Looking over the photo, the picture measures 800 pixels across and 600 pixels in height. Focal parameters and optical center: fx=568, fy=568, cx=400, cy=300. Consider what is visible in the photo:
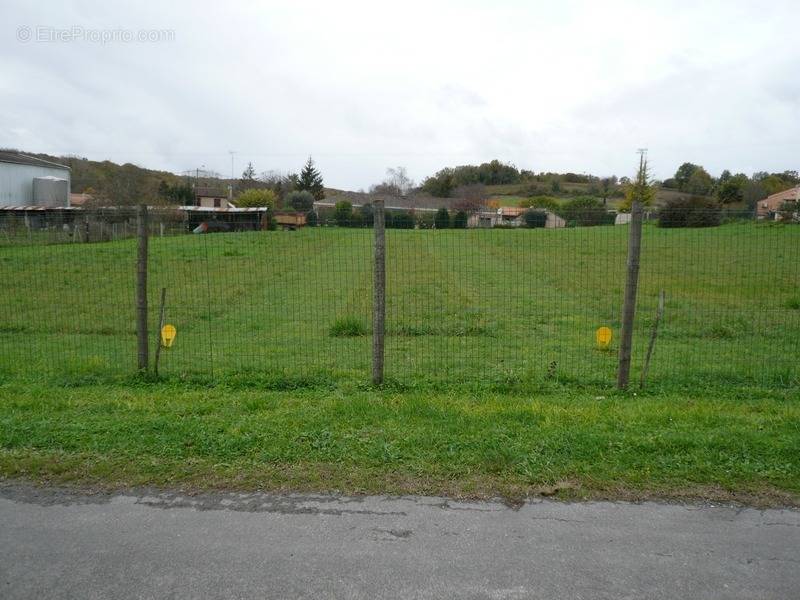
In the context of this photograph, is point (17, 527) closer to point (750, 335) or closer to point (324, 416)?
point (324, 416)

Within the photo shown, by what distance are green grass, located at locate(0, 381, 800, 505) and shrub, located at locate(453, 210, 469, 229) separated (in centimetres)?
280

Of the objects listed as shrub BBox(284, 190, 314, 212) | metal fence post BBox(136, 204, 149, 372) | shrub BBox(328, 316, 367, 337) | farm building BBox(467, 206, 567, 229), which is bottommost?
shrub BBox(328, 316, 367, 337)

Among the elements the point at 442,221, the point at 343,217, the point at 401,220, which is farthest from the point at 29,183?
the point at 442,221

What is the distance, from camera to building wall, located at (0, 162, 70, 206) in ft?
191

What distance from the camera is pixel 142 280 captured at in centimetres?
688

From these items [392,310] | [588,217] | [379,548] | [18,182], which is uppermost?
[18,182]

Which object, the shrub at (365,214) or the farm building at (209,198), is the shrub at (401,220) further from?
the farm building at (209,198)

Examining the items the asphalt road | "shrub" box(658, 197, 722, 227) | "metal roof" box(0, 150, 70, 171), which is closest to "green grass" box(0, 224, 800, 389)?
"shrub" box(658, 197, 722, 227)

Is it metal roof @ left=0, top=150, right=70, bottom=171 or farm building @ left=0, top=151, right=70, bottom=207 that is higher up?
metal roof @ left=0, top=150, right=70, bottom=171

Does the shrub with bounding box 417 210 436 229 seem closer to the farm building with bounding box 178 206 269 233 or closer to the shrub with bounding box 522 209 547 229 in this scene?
the shrub with bounding box 522 209 547 229

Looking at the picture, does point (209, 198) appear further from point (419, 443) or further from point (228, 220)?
point (419, 443)

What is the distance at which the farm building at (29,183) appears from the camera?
58.8m

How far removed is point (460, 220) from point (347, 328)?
11.5 ft

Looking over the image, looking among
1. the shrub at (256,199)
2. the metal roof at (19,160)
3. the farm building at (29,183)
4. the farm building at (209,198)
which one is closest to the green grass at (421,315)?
the shrub at (256,199)
